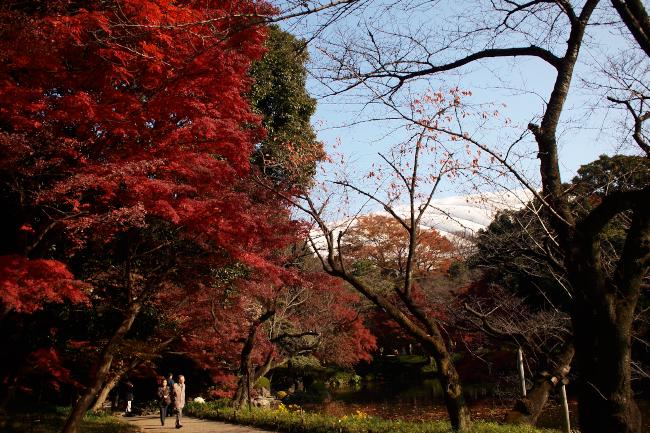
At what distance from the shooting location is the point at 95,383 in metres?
7.28

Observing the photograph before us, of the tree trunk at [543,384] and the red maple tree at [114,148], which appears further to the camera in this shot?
the tree trunk at [543,384]

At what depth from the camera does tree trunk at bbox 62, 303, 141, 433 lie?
707cm

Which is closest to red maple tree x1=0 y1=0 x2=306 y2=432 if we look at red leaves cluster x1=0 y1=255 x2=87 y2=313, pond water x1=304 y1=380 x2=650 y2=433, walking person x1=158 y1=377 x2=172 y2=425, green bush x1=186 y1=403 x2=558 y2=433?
red leaves cluster x1=0 y1=255 x2=87 y2=313

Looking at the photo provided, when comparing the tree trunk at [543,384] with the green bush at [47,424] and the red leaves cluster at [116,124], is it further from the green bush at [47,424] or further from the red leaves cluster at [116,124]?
the green bush at [47,424]

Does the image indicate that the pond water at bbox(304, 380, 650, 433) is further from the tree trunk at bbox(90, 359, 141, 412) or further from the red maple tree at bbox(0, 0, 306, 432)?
the red maple tree at bbox(0, 0, 306, 432)

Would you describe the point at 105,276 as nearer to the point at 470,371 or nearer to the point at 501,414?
the point at 501,414

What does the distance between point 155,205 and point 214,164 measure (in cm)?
119

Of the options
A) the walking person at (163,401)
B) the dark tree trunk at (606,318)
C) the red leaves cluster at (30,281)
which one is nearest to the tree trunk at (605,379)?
the dark tree trunk at (606,318)

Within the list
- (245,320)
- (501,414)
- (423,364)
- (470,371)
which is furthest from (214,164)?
(423,364)

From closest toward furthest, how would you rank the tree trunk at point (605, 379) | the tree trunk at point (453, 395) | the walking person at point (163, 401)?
the tree trunk at point (605, 379), the tree trunk at point (453, 395), the walking person at point (163, 401)

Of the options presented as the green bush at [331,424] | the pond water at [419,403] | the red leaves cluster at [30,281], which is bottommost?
the pond water at [419,403]

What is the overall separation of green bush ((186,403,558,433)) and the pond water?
15.4 feet

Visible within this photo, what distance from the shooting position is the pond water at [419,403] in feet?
45.1

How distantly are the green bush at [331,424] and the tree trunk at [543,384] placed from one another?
9.2 inches
